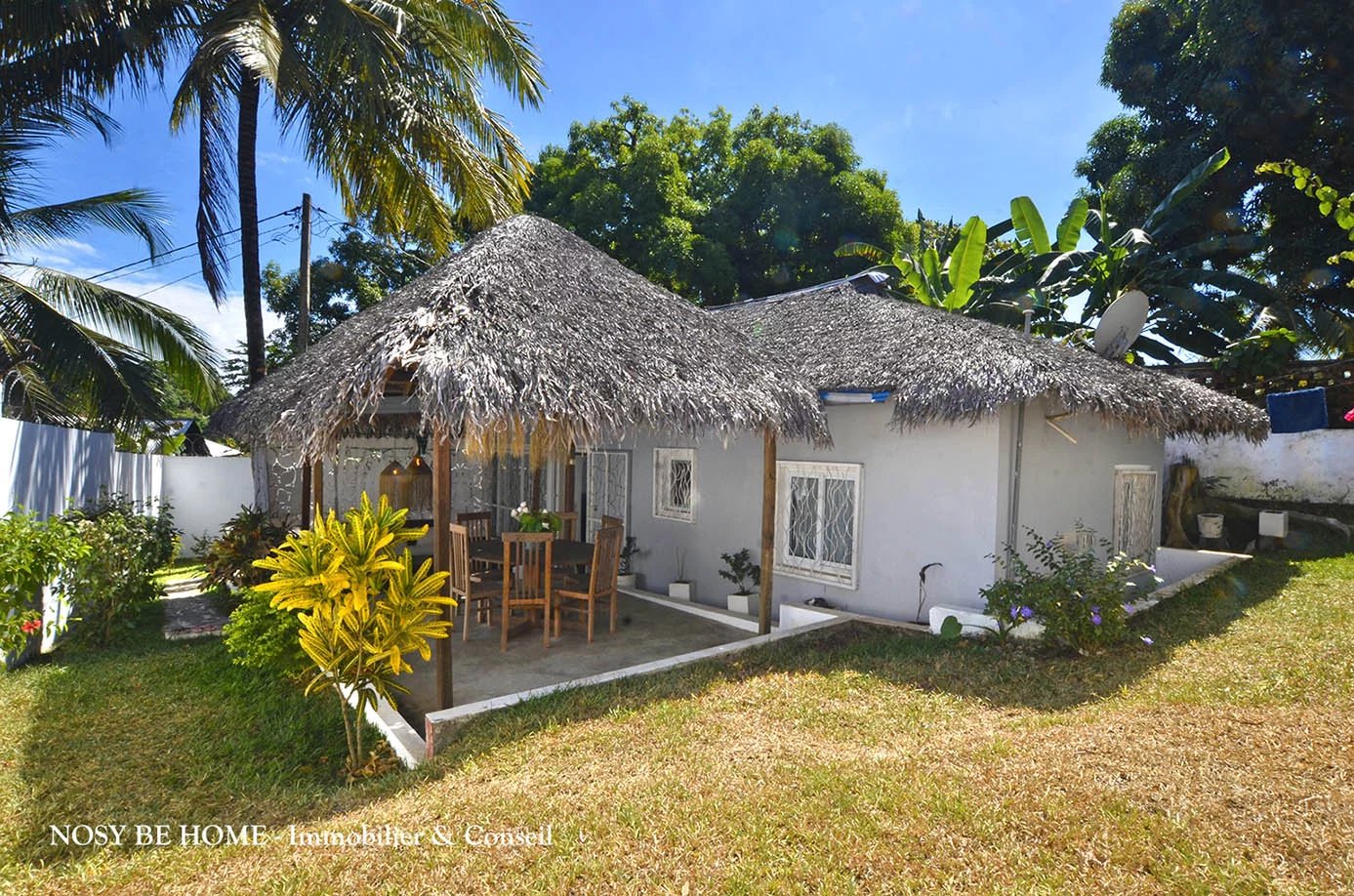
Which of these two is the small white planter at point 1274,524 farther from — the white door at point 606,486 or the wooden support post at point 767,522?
the white door at point 606,486

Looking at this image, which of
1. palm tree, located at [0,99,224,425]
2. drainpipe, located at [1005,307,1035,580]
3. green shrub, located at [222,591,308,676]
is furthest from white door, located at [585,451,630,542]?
palm tree, located at [0,99,224,425]

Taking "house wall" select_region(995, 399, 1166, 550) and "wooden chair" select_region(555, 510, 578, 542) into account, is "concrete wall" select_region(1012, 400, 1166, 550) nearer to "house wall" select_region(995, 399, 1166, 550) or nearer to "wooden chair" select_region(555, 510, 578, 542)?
"house wall" select_region(995, 399, 1166, 550)

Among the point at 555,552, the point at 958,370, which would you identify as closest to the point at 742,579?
the point at 555,552

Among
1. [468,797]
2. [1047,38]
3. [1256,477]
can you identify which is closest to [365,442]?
[468,797]

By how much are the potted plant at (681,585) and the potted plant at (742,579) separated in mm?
542

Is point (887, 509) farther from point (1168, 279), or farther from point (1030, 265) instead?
point (1168, 279)

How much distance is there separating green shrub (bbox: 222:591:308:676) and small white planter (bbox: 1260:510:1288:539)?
14308 millimetres

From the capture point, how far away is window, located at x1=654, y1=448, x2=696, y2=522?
32.5ft

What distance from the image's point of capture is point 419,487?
11352mm

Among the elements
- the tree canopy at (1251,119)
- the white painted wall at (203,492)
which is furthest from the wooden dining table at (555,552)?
the tree canopy at (1251,119)

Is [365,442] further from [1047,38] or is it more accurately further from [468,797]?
[1047,38]

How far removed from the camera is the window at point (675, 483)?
9.91 meters

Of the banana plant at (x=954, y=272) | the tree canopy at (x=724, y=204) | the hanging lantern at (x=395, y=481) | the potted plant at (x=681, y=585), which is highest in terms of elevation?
the tree canopy at (x=724, y=204)

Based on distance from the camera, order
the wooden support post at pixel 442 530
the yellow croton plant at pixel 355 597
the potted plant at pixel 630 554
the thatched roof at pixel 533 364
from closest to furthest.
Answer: the yellow croton plant at pixel 355 597 → the thatched roof at pixel 533 364 → the wooden support post at pixel 442 530 → the potted plant at pixel 630 554
